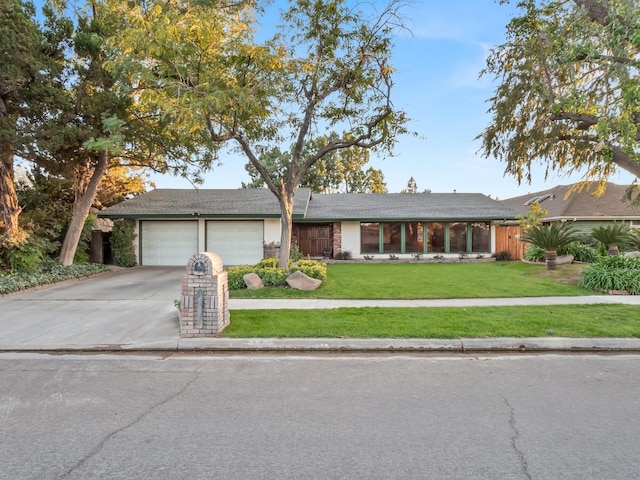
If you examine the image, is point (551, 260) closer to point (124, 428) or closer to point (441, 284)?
point (441, 284)

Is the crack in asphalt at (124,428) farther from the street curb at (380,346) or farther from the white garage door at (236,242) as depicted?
the white garage door at (236,242)

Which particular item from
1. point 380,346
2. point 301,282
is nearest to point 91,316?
point 301,282

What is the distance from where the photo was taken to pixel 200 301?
634 centimetres

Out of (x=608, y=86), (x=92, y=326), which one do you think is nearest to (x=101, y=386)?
(x=92, y=326)

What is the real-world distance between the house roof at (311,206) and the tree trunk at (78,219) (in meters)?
2.46

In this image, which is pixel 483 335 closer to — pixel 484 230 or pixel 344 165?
pixel 484 230

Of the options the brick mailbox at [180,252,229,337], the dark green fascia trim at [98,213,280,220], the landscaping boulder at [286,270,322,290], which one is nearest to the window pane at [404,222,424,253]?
the dark green fascia trim at [98,213,280,220]

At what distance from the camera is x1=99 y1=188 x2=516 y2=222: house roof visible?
735 inches

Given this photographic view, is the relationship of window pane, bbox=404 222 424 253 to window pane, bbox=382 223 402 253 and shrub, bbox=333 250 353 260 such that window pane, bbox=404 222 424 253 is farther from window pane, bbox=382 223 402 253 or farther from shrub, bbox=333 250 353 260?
shrub, bbox=333 250 353 260

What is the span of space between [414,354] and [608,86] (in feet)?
36.7

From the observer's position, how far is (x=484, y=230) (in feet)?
67.7

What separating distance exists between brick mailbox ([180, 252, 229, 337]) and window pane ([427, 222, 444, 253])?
15.8 metres

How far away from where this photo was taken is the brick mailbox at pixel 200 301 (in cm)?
636

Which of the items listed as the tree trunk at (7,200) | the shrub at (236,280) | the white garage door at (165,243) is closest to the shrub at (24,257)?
the tree trunk at (7,200)
